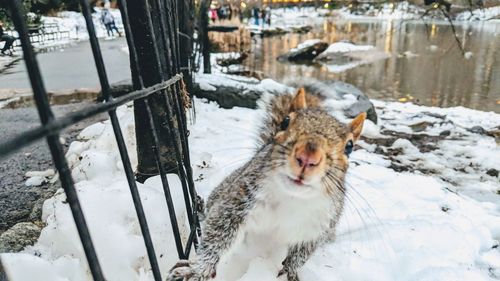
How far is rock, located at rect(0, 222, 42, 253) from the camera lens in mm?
1600

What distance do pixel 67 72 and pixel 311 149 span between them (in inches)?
285

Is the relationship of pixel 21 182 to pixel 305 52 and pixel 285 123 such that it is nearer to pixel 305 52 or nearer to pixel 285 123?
pixel 285 123

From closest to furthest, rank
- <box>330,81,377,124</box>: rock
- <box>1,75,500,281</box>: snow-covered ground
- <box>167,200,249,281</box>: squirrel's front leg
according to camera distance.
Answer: <box>1,75,500,281</box>: snow-covered ground < <box>167,200,249,281</box>: squirrel's front leg < <box>330,81,377,124</box>: rock

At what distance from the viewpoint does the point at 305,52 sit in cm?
1323

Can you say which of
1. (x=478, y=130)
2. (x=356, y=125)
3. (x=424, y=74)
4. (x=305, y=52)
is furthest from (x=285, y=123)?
(x=305, y=52)

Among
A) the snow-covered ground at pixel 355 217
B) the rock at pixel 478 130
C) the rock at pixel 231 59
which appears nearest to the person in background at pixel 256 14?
the rock at pixel 231 59

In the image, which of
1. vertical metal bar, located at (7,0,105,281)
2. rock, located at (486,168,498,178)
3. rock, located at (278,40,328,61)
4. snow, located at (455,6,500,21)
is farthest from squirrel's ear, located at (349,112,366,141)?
rock, located at (278,40,328,61)

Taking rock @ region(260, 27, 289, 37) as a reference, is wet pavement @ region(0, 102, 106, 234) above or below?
above

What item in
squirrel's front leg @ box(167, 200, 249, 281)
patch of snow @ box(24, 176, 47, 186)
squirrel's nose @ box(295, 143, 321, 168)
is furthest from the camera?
patch of snow @ box(24, 176, 47, 186)

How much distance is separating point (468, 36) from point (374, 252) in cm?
1958

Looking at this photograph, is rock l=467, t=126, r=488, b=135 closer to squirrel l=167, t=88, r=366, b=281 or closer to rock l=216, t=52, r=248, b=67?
squirrel l=167, t=88, r=366, b=281

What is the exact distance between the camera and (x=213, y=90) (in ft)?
16.8

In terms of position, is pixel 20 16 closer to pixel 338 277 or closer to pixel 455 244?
pixel 338 277

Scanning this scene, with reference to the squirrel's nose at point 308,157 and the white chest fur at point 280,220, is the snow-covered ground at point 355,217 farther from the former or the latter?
the squirrel's nose at point 308,157
